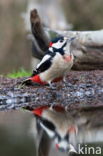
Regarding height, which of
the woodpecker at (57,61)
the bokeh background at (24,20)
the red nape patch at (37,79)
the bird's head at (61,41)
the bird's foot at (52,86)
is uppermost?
the bokeh background at (24,20)

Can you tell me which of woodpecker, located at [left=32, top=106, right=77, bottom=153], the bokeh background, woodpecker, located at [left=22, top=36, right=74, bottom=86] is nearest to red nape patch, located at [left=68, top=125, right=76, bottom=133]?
woodpecker, located at [left=32, top=106, right=77, bottom=153]

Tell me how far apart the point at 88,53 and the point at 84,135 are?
4.20 meters

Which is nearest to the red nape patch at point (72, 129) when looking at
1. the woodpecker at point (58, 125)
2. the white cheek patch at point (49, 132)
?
the woodpecker at point (58, 125)

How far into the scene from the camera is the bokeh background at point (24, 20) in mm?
20234

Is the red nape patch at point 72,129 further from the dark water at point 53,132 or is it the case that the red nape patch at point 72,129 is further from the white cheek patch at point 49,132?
the white cheek patch at point 49,132

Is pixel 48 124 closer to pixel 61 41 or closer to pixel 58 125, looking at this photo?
pixel 58 125

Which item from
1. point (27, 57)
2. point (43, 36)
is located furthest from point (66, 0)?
point (43, 36)

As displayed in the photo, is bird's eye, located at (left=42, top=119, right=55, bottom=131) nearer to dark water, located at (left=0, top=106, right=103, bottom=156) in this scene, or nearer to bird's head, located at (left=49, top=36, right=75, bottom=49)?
dark water, located at (left=0, top=106, right=103, bottom=156)

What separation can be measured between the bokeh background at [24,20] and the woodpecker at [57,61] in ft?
33.4

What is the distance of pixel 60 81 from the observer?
8.91 m

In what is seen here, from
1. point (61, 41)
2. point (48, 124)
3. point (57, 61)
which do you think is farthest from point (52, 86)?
point (48, 124)

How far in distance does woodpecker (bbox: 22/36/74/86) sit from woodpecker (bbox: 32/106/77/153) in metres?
1.00

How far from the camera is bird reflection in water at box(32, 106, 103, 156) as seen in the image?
5.77 m

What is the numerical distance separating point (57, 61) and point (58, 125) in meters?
2.08
